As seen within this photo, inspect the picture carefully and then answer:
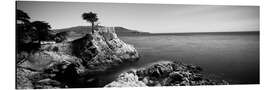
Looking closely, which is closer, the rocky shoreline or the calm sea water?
the rocky shoreline

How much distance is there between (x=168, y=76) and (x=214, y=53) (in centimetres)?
70

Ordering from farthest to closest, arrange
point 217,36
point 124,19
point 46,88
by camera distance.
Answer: point 217,36
point 124,19
point 46,88

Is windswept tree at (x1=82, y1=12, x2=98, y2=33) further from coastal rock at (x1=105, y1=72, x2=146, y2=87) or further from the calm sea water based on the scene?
coastal rock at (x1=105, y1=72, x2=146, y2=87)

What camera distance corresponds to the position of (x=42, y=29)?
3.60 meters

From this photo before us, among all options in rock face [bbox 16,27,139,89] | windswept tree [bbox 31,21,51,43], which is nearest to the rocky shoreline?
rock face [bbox 16,27,139,89]

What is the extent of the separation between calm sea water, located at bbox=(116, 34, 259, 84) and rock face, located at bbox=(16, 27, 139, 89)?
275 millimetres

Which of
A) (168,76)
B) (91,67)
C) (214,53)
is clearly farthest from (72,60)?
(214,53)

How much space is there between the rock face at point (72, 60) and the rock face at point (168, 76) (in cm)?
21

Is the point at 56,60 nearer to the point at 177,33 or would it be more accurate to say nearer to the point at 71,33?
the point at 71,33

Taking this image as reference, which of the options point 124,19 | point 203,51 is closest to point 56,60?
point 124,19

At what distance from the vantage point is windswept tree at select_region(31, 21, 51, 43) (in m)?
3.56

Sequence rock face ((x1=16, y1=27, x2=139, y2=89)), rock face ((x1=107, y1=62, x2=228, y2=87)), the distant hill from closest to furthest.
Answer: rock face ((x1=16, y1=27, x2=139, y2=89)) < the distant hill < rock face ((x1=107, y1=62, x2=228, y2=87))

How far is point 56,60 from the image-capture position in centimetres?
364
